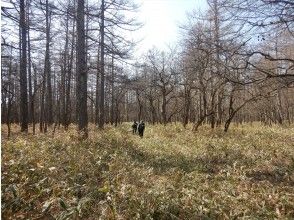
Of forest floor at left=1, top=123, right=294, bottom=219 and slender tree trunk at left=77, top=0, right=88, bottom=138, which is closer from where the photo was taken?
forest floor at left=1, top=123, right=294, bottom=219

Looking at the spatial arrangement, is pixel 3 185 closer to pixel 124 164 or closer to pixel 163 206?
pixel 163 206

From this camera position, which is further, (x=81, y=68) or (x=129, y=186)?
(x=81, y=68)

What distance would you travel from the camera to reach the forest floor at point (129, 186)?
19.9ft

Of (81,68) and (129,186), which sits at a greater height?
(81,68)

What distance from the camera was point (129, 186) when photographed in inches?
284

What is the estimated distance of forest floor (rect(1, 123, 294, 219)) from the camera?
606 centimetres

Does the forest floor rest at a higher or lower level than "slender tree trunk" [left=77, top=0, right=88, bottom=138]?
lower

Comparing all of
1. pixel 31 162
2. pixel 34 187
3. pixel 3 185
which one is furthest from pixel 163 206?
pixel 31 162

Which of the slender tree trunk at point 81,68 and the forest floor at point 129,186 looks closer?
the forest floor at point 129,186

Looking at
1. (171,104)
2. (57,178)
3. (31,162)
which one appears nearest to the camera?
(57,178)

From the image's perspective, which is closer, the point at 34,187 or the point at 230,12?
the point at 34,187

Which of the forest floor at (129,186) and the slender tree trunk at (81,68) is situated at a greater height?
the slender tree trunk at (81,68)

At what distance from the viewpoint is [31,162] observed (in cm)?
794

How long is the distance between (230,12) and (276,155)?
237 inches
